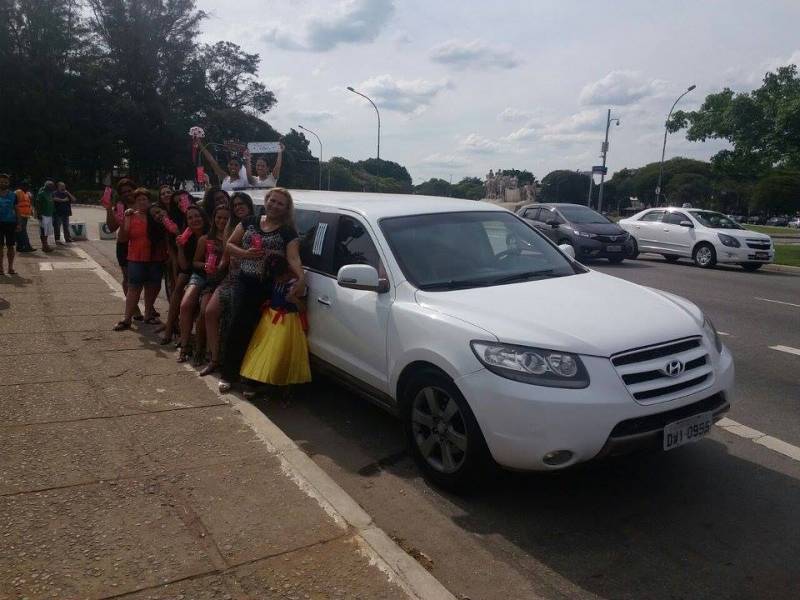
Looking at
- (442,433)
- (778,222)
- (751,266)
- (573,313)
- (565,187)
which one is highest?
(565,187)

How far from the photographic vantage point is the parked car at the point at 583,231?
16.6 meters

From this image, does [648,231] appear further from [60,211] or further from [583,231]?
[60,211]

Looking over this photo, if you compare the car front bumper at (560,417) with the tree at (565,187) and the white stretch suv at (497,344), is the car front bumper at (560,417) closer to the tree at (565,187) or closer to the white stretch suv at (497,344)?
the white stretch suv at (497,344)

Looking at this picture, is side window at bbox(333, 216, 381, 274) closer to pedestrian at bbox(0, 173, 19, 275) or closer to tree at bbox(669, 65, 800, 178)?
pedestrian at bbox(0, 173, 19, 275)

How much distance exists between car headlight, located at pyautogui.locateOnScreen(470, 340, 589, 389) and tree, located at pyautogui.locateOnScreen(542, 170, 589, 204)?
244 ft

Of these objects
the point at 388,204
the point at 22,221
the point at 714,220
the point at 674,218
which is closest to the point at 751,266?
the point at 714,220

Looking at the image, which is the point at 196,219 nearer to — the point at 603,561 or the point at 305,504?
the point at 305,504

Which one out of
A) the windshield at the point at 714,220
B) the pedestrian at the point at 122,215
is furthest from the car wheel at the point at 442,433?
the windshield at the point at 714,220

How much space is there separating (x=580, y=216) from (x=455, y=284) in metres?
14.3

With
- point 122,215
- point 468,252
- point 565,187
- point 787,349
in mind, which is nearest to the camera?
A: point 468,252

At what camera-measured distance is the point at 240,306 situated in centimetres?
550

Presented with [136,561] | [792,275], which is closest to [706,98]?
[792,275]

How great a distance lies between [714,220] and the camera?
1777cm

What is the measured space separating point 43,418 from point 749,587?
441 centimetres
